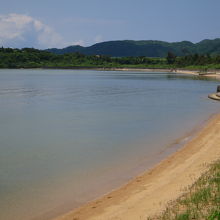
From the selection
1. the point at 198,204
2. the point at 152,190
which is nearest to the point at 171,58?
the point at 152,190

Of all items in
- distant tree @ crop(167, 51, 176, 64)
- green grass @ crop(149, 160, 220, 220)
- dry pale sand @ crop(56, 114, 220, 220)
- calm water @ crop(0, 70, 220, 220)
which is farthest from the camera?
distant tree @ crop(167, 51, 176, 64)

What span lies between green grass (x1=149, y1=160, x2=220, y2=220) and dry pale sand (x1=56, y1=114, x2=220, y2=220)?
0.45m

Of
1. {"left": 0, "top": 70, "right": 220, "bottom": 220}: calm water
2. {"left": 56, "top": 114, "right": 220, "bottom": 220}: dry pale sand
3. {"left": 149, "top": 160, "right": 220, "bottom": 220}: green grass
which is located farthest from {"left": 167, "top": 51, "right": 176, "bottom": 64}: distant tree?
{"left": 149, "top": 160, "right": 220, "bottom": 220}: green grass

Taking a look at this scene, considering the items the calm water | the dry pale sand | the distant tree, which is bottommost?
the calm water

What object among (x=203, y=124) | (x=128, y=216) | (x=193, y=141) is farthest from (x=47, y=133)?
(x=128, y=216)

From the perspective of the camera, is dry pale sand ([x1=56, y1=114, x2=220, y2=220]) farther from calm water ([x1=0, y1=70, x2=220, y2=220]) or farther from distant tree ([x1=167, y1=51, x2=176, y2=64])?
distant tree ([x1=167, y1=51, x2=176, y2=64])

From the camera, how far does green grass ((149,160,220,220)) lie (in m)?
7.19

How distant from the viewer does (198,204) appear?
7859mm

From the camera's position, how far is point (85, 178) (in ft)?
42.2

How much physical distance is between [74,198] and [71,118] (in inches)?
694

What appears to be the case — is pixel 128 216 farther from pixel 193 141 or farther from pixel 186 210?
pixel 193 141

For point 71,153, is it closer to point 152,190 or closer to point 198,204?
point 152,190

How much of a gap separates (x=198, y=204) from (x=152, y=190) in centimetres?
279

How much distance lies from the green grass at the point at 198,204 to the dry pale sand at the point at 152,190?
453mm
